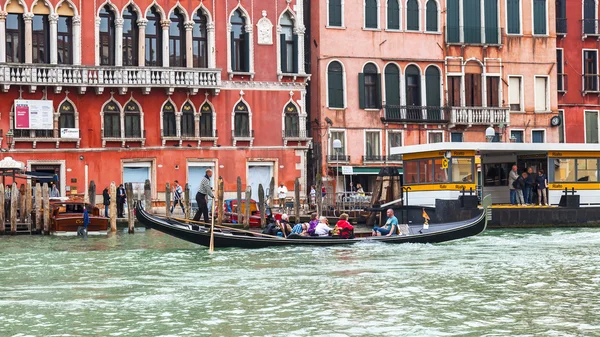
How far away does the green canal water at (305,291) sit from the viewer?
1354 centimetres

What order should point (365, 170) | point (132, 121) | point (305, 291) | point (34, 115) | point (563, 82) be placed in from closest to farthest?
point (305, 291) → point (34, 115) → point (132, 121) → point (365, 170) → point (563, 82)

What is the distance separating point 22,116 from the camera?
1314 inches

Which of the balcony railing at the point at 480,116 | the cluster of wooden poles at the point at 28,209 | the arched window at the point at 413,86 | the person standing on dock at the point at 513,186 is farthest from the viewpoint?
the balcony railing at the point at 480,116

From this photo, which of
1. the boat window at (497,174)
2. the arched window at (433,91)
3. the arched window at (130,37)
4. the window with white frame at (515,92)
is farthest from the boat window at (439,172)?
the window with white frame at (515,92)

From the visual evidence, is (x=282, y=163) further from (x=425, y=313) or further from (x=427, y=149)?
(x=425, y=313)

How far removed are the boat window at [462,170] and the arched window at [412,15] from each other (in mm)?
10541

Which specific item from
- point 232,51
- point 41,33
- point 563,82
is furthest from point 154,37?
point 563,82

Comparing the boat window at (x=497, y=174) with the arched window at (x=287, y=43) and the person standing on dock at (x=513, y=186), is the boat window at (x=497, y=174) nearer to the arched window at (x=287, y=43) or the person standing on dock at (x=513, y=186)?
the person standing on dock at (x=513, y=186)

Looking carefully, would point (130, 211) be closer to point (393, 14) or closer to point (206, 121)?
point (206, 121)

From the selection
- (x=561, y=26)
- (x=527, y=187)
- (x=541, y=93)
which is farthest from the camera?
(x=561, y=26)

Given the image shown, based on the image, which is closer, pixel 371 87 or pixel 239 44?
pixel 239 44

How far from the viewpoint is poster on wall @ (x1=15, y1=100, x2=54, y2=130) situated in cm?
3334

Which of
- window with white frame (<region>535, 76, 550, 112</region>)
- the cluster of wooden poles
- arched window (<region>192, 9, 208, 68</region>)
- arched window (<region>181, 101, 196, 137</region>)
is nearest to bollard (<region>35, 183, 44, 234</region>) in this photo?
the cluster of wooden poles

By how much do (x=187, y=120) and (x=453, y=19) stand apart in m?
10.4
